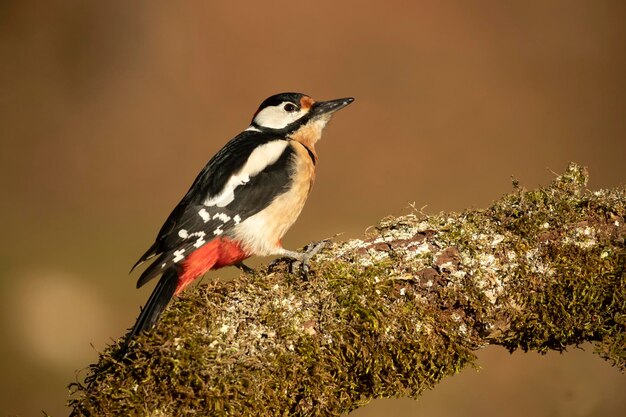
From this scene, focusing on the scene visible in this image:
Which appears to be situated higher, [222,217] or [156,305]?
[222,217]

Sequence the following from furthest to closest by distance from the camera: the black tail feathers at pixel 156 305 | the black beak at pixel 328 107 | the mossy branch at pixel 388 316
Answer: the black beak at pixel 328 107 < the black tail feathers at pixel 156 305 < the mossy branch at pixel 388 316

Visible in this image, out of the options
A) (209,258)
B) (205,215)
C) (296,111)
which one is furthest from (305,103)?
(209,258)

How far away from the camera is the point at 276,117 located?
3576 mm

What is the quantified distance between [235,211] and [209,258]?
0.82 ft

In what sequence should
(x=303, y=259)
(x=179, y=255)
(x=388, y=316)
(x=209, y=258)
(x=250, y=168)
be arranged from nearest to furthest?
(x=388, y=316) < (x=303, y=259) < (x=179, y=255) < (x=209, y=258) < (x=250, y=168)

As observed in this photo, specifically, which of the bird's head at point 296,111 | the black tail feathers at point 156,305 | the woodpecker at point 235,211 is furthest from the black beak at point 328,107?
the black tail feathers at point 156,305

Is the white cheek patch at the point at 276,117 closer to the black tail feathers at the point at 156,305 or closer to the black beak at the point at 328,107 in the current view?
the black beak at the point at 328,107

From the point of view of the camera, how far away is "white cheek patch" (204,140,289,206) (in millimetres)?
2869

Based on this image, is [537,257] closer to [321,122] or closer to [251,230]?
[251,230]

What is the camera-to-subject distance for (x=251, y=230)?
289cm

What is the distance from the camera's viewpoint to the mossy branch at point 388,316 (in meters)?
1.86

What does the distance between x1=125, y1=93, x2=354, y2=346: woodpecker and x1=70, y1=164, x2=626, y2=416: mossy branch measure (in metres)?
0.38

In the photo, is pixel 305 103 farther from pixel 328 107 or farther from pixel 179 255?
pixel 179 255

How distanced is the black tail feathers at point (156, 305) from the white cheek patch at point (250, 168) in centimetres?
42
